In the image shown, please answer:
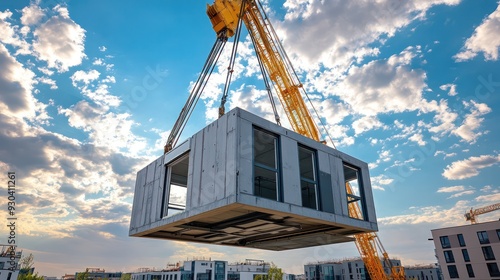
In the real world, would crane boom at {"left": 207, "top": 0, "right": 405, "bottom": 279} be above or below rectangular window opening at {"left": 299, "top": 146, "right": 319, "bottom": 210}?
above

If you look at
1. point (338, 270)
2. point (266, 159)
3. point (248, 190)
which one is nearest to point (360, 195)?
point (266, 159)

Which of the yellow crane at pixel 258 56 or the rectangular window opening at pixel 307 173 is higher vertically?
the yellow crane at pixel 258 56

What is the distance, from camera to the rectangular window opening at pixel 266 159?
13.2 meters

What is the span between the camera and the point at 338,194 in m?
15.2

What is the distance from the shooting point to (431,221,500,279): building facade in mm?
57500

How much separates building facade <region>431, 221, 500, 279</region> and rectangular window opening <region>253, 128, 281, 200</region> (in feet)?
191

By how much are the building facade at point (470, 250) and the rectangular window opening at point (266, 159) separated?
191 ft

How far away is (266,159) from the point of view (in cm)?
1830

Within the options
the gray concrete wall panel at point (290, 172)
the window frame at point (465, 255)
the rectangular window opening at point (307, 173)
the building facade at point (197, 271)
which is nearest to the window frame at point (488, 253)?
the window frame at point (465, 255)

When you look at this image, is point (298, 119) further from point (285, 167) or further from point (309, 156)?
point (285, 167)

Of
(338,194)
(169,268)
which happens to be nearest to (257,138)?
(338,194)

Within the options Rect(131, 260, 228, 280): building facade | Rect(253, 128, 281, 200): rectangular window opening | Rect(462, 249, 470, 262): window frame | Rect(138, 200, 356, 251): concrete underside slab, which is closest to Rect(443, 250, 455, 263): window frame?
Rect(462, 249, 470, 262): window frame

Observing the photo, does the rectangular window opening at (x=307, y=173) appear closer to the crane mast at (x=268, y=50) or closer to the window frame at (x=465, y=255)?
the crane mast at (x=268, y=50)

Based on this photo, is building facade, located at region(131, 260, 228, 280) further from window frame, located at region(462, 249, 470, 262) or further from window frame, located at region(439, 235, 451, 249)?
window frame, located at region(462, 249, 470, 262)
